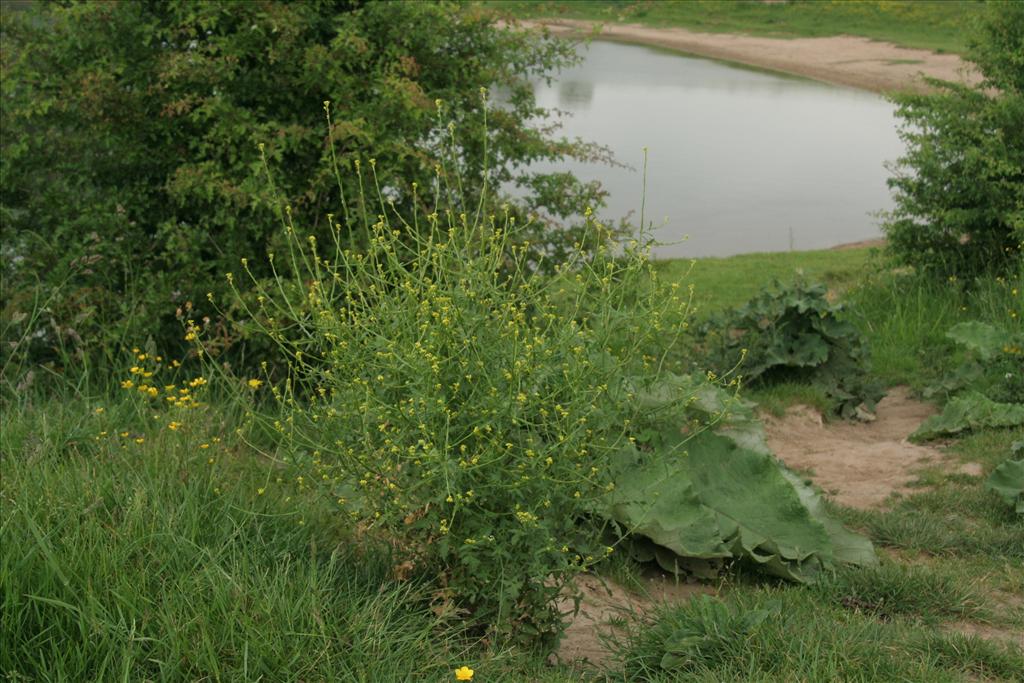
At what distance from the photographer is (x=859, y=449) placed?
6434 millimetres

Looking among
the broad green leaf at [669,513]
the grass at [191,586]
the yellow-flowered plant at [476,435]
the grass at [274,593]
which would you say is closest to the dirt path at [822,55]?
the broad green leaf at [669,513]

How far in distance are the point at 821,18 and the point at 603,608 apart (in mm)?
38211

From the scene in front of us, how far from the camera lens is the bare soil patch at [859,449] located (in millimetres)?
5812

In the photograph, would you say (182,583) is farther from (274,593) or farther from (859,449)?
(859,449)

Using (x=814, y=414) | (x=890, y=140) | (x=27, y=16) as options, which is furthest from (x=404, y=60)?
(x=890, y=140)

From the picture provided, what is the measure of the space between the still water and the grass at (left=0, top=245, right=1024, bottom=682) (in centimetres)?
783

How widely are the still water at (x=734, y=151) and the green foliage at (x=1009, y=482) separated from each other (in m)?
6.61

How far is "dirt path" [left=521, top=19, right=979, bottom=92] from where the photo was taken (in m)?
30.1

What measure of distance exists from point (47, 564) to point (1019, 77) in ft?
25.3

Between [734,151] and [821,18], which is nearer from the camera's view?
[734,151]

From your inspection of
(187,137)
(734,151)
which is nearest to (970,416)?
(187,137)

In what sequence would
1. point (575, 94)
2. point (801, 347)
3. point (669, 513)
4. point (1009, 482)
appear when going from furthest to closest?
point (575, 94), point (801, 347), point (1009, 482), point (669, 513)

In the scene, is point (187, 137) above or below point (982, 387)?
above

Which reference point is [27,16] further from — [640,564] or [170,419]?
[640,564]
